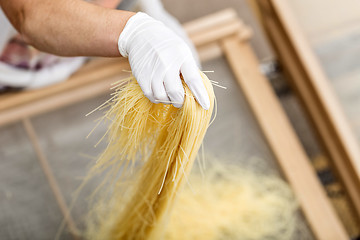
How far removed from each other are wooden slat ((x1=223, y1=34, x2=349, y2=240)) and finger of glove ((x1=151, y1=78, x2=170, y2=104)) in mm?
606

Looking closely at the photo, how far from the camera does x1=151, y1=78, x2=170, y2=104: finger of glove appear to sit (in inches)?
23.7

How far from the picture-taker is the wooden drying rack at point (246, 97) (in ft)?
3.54

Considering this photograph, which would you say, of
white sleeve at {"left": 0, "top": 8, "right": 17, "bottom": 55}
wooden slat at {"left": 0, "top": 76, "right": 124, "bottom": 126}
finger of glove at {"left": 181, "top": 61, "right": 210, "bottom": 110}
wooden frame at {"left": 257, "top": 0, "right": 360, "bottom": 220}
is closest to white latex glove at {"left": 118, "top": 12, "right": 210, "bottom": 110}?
finger of glove at {"left": 181, "top": 61, "right": 210, "bottom": 110}

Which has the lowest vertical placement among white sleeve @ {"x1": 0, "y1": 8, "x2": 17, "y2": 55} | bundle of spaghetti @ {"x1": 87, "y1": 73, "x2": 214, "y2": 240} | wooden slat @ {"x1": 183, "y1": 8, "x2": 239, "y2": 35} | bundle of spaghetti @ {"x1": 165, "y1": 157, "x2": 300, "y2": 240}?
bundle of spaghetti @ {"x1": 165, "y1": 157, "x2": 300, "y2": 240}

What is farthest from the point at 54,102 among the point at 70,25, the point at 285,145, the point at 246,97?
the point at 285,145

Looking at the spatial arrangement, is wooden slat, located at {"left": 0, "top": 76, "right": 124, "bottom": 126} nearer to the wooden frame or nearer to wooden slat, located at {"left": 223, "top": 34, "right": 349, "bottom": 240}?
wooden slat, located at {"left": 223, "top": 34, "right": 349, "bottom": 240}

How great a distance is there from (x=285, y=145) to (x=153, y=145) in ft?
1.82

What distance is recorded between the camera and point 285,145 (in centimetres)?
115

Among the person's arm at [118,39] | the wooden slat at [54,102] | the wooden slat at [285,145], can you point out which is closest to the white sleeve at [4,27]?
the person's arm at [118,39]

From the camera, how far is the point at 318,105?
3.84ft

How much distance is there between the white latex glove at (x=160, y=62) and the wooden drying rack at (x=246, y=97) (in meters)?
0.49

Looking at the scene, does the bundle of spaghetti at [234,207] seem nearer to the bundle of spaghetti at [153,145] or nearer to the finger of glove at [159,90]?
the bundle of spaghetti at [153,145]

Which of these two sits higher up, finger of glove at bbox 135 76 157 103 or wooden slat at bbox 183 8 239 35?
wooden slat at bbox 183 8 239 35

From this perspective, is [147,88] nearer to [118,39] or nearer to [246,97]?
[118,39]
